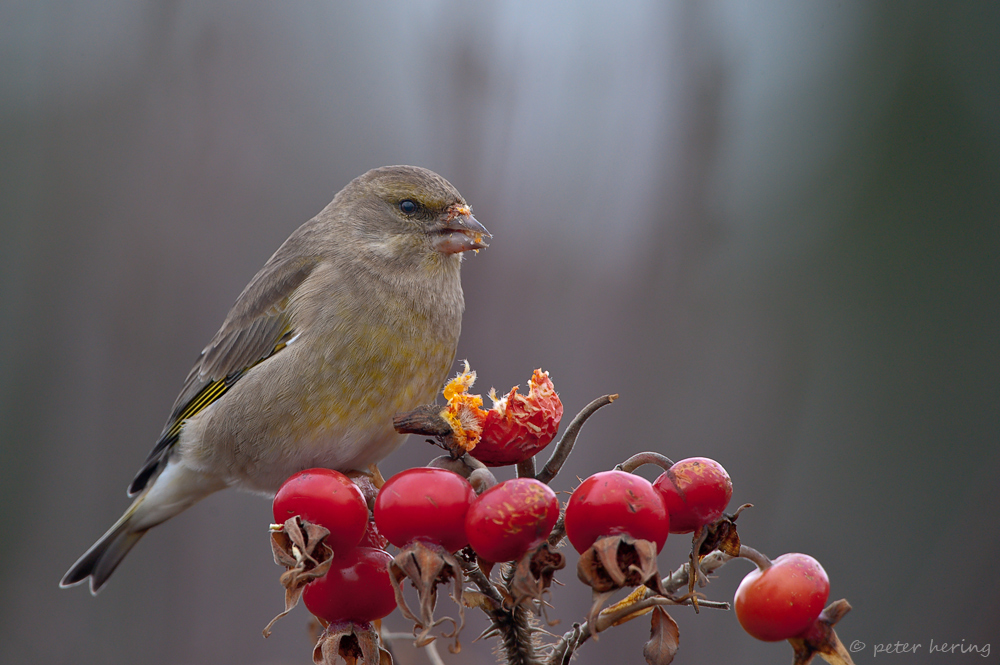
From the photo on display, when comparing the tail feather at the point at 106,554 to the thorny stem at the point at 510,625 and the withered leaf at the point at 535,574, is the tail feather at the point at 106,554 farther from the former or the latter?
the withered leaf at the point at 535,574

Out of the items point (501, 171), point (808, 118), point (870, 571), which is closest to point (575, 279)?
point (501, 171)

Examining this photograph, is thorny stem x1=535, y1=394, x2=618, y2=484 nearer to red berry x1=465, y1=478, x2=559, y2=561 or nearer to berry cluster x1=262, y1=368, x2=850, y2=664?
berry cluster x1=262, y1=368, x2=850, y2=664

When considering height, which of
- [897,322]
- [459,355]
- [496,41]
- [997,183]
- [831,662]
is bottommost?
[459,355]

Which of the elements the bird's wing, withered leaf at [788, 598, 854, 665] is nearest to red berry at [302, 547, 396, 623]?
withered leaf at [788, 598, 854, 665]

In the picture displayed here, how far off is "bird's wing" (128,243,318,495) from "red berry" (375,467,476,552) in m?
1.72

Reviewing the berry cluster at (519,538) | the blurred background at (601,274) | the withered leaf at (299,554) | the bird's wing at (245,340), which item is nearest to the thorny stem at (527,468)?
the berry cluster at (519,538)

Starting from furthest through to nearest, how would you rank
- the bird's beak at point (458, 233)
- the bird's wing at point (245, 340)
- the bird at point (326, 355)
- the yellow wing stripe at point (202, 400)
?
the yellow wing stripe at point (202, 400) → the bird's wing at point (245, 340) → the bird's beak at point (458, 233) → the bird at point (326, 355)

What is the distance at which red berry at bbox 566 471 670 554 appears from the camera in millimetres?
1280

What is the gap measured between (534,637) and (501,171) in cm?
469

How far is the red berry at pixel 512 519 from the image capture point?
1269mm

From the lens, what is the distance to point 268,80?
269 inches

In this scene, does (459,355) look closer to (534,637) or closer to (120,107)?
(534,637)

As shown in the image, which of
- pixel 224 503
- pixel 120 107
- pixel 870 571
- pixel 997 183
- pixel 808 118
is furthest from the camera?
pixel 120 107

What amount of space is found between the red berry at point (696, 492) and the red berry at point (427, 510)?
0.38m
